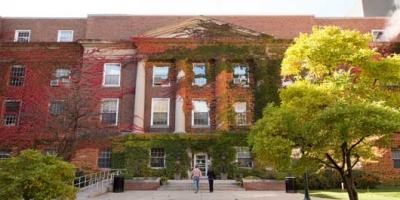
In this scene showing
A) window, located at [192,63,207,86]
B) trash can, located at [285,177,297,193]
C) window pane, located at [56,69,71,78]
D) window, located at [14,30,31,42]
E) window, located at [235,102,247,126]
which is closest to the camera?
trash can, located at [285,177,297,193]

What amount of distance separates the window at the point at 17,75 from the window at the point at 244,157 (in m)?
19.5

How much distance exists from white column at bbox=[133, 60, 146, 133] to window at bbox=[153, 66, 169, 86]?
3.16 feet

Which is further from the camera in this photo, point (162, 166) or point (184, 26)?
point (184, 26)

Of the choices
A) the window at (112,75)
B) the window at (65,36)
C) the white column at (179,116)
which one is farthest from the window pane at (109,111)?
the window at (65,36)

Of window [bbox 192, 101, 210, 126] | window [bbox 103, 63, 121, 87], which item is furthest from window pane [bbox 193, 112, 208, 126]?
window [bbox 103, 63, 121, 87]

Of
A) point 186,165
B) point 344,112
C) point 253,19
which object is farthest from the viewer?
point 253,19

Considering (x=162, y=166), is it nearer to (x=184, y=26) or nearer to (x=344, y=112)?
(x=184, y=26)

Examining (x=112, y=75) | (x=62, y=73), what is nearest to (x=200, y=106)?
(x=112, y=75)

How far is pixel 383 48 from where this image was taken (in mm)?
35688

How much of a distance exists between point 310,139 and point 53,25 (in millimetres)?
31964

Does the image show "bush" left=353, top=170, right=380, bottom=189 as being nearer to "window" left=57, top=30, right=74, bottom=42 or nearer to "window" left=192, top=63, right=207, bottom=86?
"window" left=192, top=63, right=207, bottom=86

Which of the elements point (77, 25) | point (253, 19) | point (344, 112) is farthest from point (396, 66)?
point (77, 25)

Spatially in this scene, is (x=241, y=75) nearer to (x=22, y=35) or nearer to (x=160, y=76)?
(x=160, y=76)

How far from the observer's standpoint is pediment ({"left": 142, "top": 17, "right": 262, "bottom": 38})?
3431 cm
